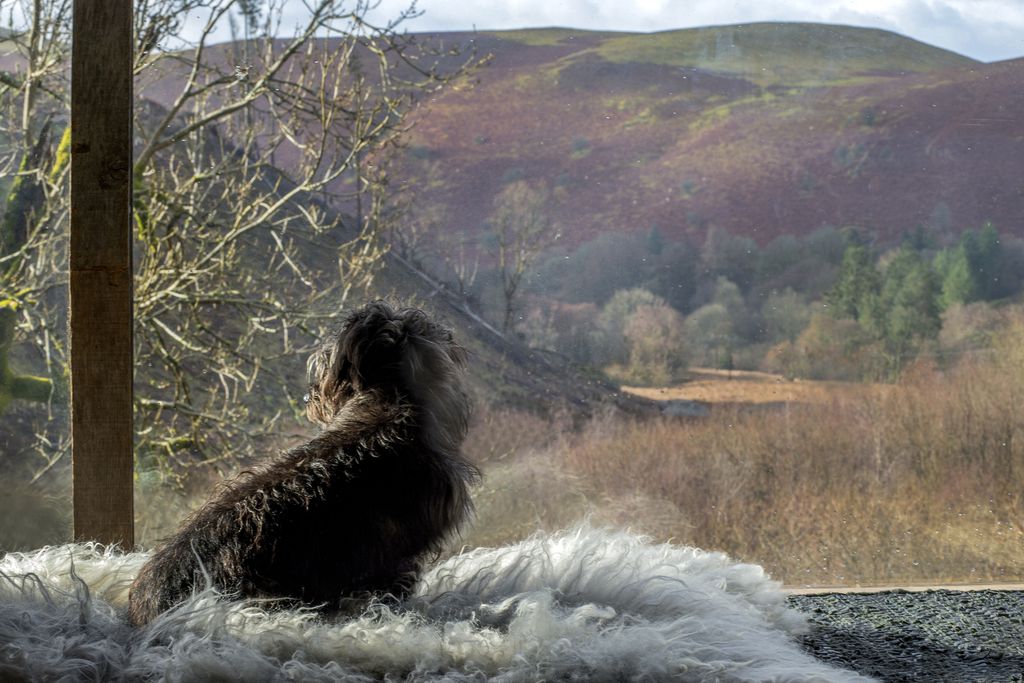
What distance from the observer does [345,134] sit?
125 inches

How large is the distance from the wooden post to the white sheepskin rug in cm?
41

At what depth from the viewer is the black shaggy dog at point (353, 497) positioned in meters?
1.38

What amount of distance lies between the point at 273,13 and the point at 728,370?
178 centimetres

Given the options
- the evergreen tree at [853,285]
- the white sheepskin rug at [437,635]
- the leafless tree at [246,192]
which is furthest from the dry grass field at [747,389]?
the white sheepskin rug at [437,635]

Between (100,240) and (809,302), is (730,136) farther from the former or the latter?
(100,240)

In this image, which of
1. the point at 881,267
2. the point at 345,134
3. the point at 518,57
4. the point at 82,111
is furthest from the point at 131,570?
the point at 881,267

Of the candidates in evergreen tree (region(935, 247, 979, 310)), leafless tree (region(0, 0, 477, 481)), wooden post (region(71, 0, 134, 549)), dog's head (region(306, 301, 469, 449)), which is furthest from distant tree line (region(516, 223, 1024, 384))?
dog's head (region(306, 301, 469, 449))

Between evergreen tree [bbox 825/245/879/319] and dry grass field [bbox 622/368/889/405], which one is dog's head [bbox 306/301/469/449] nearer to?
dry grass field [bbox 622/368/889/405]

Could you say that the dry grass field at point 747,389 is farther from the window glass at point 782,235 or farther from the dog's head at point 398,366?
the dog's head at point 398,366

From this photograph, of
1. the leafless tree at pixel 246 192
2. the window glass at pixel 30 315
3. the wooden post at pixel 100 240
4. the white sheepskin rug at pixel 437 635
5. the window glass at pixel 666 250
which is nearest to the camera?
the white sheepskin rug at pixel 437 635

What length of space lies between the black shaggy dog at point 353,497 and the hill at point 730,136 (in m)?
1.65

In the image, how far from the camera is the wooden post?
2031mm

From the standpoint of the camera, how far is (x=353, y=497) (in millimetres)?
1395

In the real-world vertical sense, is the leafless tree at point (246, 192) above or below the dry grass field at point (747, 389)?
above
